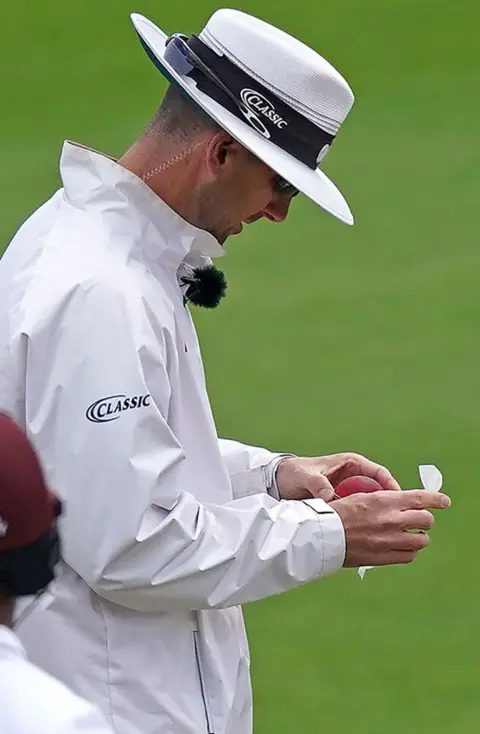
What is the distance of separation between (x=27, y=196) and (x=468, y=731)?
6.71 meters

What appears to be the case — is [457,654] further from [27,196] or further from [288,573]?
[27,196]

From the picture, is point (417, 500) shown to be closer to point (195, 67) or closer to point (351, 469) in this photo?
point (351, 469)

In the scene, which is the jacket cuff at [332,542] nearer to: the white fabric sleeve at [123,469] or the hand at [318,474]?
the white fabric sleeve at [123,469]

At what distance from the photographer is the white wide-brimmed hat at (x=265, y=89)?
3.41 meters

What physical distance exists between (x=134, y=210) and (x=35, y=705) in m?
1.53

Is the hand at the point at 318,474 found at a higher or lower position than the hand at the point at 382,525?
lower

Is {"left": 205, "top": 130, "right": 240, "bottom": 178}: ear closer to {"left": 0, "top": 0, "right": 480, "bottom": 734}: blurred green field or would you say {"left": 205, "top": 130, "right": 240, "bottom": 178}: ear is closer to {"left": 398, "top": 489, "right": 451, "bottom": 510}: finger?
{"left": 398, "top": 489, "right": 451, "bottom": 510}: finger

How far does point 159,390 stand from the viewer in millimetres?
3182

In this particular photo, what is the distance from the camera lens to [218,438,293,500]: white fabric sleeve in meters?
3.90

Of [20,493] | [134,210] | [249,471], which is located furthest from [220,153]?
[20,493]

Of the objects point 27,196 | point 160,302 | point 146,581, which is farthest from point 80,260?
point 27,196

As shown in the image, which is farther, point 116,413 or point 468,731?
point 468,731

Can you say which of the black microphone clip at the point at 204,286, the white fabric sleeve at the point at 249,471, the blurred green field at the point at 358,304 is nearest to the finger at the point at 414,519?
the white fabric sleeve at the point at 249,471

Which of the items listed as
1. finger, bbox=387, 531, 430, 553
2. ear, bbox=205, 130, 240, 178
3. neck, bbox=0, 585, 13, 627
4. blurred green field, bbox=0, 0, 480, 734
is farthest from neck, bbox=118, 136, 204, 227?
blurred green field, bbox=0, 0, 480, 734
